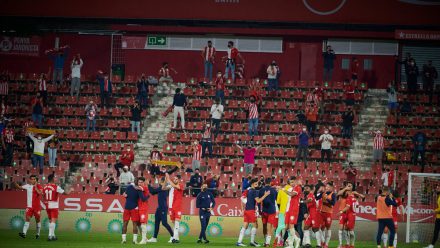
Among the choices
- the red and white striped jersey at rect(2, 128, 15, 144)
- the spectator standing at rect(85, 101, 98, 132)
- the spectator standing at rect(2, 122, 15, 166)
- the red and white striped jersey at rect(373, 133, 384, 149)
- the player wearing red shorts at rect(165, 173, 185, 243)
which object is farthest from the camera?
the spectator standing at rect(85, 101, 98, 132)

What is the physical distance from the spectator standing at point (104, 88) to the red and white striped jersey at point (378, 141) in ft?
44.9

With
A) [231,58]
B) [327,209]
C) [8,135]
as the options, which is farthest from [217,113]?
[327,209]

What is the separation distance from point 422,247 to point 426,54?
809 inches

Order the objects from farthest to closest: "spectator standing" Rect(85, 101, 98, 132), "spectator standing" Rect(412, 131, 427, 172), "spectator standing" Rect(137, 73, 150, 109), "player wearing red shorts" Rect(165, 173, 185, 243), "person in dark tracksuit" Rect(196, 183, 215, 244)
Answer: "spectator standing" Rect(137, 73, 150, 109)
"spectator standing" Rect(85, 101, 98, 132)
"spectator standing" Rect(412, 131, 427, 172)
"person in dark tracksuit" Rect(196, 183, 215, 244)
"player wearing red shorts" Rect(165, 173, 185, 243)

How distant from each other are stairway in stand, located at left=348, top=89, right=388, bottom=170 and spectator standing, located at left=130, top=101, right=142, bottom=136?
34.1 feet

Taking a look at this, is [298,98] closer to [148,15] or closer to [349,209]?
[148,15]

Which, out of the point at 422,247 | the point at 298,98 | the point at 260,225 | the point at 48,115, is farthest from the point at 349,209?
the point at 48,115

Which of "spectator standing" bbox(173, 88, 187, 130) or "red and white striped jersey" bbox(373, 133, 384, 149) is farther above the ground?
"spectator standing" bbox(173, 88, 187, 130)

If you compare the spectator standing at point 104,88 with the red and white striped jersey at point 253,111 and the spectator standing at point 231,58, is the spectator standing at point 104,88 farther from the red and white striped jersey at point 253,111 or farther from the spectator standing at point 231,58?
the red and white striped jersey at point 253,111

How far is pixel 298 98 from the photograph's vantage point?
154 feet

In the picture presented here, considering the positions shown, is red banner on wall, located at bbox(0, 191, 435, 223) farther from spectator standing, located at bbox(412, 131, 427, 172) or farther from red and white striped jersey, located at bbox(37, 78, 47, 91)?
red and white striped jersey, located at bbox(37, 78, 47, 91)

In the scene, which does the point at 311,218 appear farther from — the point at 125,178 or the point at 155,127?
the point at 155,127

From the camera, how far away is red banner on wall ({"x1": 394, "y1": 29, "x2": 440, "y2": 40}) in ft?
159

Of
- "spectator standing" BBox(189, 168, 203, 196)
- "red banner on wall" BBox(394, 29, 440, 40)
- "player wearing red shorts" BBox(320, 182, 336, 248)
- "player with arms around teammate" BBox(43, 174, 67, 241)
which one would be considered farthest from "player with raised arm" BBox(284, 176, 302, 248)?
"red banner on wall" BBox(394, 29, 440, 40)
